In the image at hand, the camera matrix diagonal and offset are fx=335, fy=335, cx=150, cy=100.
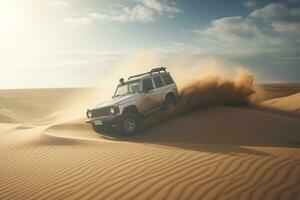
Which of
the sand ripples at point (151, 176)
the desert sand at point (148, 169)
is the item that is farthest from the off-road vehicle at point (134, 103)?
the sand ripples at point (151, 176)

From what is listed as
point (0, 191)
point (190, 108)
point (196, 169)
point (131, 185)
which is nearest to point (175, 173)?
point (196, 169)

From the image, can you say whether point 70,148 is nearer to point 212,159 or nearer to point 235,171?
point 212,159

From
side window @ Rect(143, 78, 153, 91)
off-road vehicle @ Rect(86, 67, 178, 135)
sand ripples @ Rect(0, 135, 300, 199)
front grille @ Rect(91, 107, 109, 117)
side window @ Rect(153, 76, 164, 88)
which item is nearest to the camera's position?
sand ripples @ Rect(0, 135, 300, 199)

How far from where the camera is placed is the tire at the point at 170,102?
47.2 feet

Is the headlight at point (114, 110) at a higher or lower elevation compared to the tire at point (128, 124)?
higher

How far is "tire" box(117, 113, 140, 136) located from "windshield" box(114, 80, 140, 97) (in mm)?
1161

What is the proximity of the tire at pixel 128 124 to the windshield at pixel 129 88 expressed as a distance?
1161 millimetres

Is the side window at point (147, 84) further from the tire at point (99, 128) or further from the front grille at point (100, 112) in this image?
the tire at point (99, 128)

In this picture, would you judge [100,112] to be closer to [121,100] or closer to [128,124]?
[121,100]

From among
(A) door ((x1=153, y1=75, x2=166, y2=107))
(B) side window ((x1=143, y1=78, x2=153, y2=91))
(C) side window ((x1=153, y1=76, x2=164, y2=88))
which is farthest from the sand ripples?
(C) side window ((x1=153, y1=76, x2=164, y2=88))

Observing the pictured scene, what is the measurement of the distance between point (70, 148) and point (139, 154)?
2.76 meters

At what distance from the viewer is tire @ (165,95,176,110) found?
14384 mm

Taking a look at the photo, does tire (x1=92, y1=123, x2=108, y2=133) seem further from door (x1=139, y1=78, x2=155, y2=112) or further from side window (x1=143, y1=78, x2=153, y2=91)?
side window (x1=143, y1=78, x2=153, y2=91)

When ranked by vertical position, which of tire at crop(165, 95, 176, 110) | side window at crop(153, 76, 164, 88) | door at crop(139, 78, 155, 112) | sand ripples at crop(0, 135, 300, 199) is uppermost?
side window at crop(153, 76, 164, 88)
